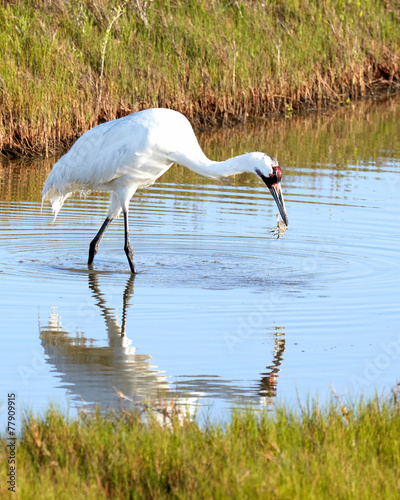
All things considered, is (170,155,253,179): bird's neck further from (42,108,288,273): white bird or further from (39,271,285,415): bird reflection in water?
(39,271,285,415): bird reflection in water

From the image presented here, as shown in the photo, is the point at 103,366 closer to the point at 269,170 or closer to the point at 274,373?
the point at 274,373

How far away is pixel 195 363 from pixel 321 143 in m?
10.1

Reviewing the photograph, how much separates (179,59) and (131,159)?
7385 millimetres

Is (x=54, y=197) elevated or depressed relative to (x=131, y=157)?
depressed

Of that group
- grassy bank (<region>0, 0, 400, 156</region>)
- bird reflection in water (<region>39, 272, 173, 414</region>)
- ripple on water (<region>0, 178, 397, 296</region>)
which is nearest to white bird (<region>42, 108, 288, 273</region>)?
ripple on water (<region>0, 178, 397, 296</region>)

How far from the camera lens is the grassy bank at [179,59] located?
13391 millimetres

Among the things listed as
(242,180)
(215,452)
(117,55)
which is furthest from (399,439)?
(117,55)

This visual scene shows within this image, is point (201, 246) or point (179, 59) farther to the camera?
point (179, 59)

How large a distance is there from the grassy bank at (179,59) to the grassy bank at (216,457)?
9202mm

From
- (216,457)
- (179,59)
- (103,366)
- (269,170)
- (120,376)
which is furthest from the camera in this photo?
(179,59)

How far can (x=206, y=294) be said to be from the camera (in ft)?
25.0

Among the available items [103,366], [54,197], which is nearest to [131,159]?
[54,197]

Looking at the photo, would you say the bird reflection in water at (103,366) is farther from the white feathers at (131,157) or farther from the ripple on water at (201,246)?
the white feathers at (131,157)

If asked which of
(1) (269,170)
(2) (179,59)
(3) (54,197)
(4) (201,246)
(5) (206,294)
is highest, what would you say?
(2) (179,59)
